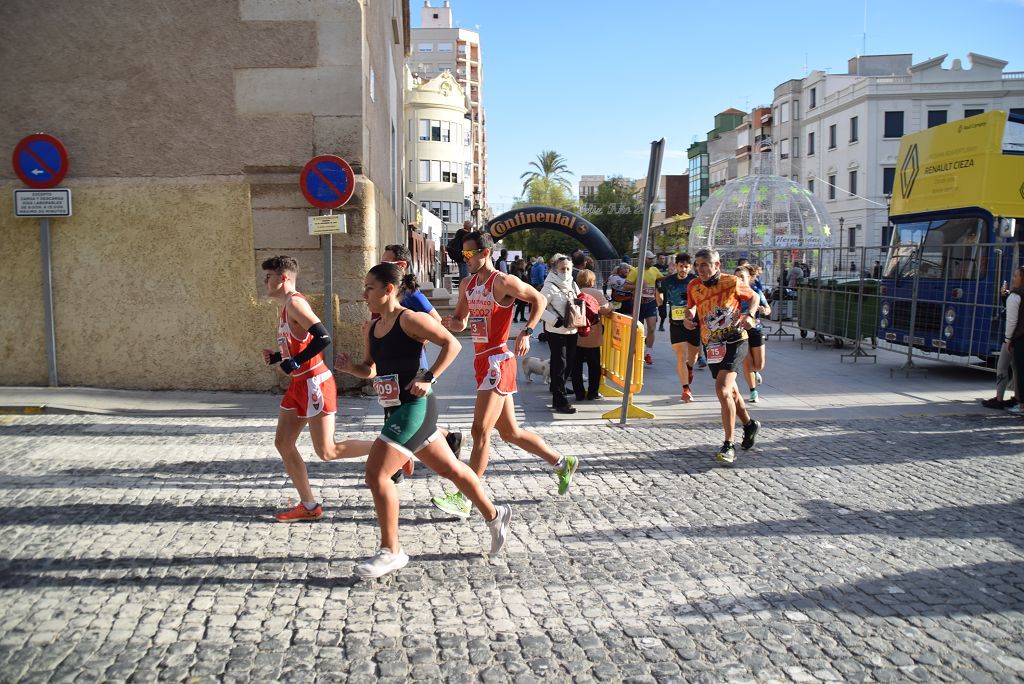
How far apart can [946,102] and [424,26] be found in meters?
60.5

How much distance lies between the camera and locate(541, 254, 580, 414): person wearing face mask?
9.69 meters

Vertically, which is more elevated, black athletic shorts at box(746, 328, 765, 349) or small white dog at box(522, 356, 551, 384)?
black athletic shorts at box(746, 328, 765, 349)

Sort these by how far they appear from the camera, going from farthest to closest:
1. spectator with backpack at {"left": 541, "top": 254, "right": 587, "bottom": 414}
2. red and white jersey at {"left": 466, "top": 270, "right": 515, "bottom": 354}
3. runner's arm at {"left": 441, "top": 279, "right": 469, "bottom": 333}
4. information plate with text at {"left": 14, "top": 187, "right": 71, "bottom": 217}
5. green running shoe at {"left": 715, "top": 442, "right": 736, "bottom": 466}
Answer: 1. information plate with text at {"left": 14, "top": 187, "right": 71, "bottom": 217}
2. spectator with backpack at {"left": 541, "top": 254, "right": 587, "bottom": 414}
3. green running shoe at {"left": 715, "top": 442, "right": 736, "bottom": 466}
4. runner's arm at {"left": 441, "top": 279, "right": 469, "bottom": 333}
5. red and white jersey at {"left": 466, "top": 270, "right": 515, "bottom": 354}

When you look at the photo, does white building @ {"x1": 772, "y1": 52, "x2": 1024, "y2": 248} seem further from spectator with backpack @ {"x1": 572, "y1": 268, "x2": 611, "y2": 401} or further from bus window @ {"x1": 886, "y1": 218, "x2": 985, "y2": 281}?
spectator with backpack @ {"x1": 572, "y1": 268, "x2": 611, "y2": 401}

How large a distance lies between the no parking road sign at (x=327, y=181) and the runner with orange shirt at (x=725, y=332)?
4.43 meters

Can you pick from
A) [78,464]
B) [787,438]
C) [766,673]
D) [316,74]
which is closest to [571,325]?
[787,438]

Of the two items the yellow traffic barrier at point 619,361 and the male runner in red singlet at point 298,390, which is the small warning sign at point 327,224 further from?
the male runner in red singlet at point 298,390

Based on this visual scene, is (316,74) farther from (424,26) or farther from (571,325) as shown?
(424,26)

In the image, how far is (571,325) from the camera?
9695 millimetres

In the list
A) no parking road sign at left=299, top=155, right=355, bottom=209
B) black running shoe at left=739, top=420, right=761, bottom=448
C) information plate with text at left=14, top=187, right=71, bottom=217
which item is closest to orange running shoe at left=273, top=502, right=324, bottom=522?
black running shoe at left=739, top=420, right=761, bottom=448

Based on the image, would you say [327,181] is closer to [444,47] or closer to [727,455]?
[727,455]

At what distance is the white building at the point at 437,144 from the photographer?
211ft

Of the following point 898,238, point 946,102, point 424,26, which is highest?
point 424,26

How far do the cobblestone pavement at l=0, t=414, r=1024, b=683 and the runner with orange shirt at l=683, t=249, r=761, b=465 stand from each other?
0.28m
